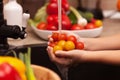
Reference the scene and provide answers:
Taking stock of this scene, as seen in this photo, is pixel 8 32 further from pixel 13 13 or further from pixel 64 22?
pixel 64 22

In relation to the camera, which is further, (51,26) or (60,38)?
(51,26)

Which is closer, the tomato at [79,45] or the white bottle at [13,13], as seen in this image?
the tomato at [79,45]

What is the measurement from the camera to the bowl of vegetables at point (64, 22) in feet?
3.81

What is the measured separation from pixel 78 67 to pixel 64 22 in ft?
0.73

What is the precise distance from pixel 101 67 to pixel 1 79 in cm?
59

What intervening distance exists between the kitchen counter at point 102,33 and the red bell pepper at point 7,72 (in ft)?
1.83

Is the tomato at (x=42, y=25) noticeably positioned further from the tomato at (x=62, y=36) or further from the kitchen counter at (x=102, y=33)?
the tomato at (x=62, y=36)

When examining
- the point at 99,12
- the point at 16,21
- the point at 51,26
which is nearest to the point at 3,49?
the point at 16,21

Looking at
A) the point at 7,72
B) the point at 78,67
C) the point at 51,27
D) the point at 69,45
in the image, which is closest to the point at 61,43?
the point at 69,45

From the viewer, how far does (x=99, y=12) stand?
1.53m

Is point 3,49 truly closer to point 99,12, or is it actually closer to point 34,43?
point 34,43

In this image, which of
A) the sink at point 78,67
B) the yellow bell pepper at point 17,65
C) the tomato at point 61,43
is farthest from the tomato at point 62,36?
the yellow bell pepper at point 17,65

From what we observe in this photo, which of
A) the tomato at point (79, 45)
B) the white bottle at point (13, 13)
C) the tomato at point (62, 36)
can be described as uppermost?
the white bottle at point (13, 13)

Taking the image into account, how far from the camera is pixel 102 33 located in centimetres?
129
